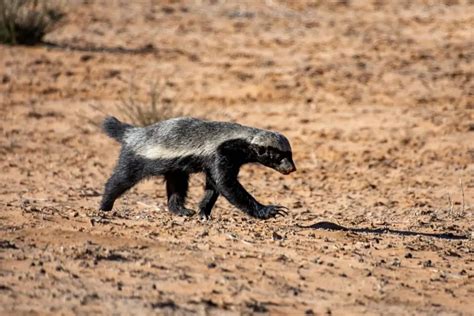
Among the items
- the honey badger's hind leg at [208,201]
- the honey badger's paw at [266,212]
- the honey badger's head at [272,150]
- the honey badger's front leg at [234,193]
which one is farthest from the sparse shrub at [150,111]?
the honey badger's paw at [266,212]

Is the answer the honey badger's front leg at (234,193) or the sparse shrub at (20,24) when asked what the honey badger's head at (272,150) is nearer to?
the honey badger's front leg at (234,193)

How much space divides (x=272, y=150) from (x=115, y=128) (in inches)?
60.5

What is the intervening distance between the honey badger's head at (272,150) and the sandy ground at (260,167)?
0.49m

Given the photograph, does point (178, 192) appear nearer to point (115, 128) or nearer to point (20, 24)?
point (115, 128)

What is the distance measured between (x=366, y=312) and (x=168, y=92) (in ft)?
29.4

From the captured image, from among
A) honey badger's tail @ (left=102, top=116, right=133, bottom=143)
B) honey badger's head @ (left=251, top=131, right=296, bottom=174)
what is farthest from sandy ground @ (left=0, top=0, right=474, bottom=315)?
honey badger's tail @ (left=102, top=116, right=133, bottom=143)

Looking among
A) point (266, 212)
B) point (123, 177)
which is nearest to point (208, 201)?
point (266, 212)

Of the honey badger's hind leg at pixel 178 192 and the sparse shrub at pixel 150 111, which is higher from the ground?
the honey badger's hind leg at pixel 178 192

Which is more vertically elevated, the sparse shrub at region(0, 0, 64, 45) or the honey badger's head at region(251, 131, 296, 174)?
the honey badger's head at region(251, 131, 296, 174)

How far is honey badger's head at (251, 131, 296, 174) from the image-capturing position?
8.23 meters

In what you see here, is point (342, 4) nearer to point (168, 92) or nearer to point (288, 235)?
point (168, 92)

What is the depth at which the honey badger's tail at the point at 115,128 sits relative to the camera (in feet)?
29.3

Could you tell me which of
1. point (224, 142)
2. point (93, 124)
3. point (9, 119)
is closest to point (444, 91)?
point (93, 124)

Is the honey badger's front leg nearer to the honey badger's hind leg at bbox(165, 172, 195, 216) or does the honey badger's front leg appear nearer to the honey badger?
the honey badger
